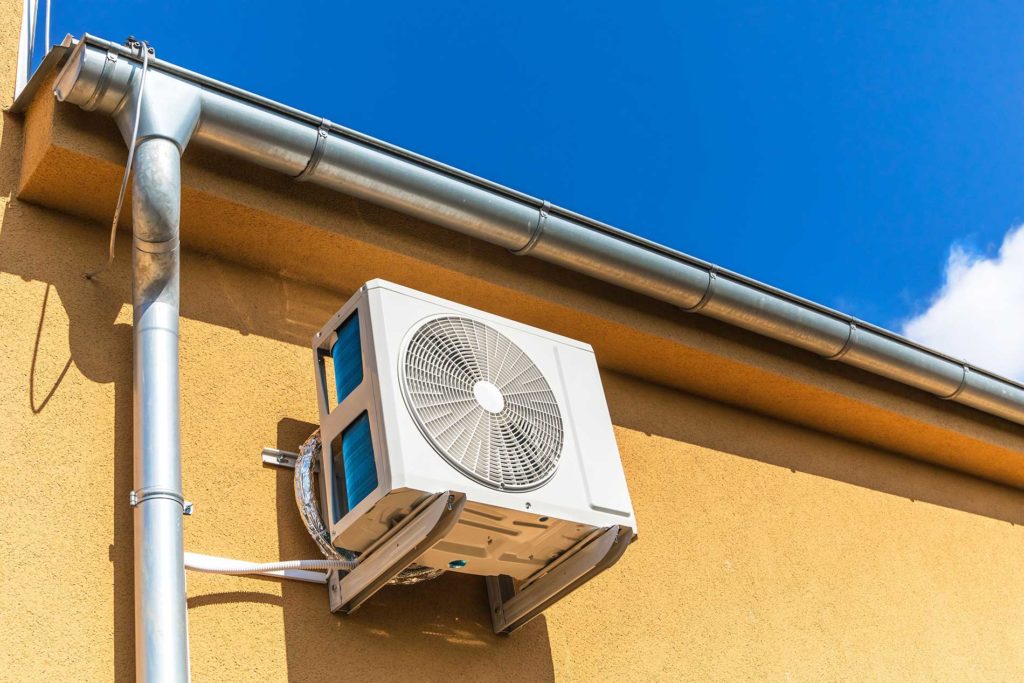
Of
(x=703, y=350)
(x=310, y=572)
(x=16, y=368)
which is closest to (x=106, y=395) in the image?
(x=16, y=368)

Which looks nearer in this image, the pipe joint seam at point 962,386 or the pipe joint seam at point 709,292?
the pipe joint seam at point 709,292

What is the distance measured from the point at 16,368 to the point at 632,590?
Answer: 1.99 metres

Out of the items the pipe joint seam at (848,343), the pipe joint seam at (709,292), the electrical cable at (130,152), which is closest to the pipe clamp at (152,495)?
the electrical cable at (130,152)

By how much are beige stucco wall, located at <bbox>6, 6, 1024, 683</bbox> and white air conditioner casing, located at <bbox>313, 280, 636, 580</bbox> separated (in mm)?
248

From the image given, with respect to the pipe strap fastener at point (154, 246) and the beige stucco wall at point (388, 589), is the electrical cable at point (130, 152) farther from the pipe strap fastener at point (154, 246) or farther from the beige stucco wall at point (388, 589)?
the pipe strap fastener at point (154, 246)

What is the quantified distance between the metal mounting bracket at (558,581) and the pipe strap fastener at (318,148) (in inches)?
53.3

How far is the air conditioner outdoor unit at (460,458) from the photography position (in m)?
2.91

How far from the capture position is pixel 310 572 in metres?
3.13

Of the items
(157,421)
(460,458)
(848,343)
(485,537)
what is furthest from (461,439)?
(848,343)

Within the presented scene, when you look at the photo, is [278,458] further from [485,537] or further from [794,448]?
[794,448]

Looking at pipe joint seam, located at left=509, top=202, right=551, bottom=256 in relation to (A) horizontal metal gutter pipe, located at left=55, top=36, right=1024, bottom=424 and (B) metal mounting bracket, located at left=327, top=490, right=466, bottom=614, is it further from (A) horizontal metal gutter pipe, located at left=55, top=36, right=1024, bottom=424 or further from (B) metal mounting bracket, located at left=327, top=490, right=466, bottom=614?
(B) metal mounting bracket, located at left=327, top=490, right=466, bottom=614

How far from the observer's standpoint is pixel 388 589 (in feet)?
10.7

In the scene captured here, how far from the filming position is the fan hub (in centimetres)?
310

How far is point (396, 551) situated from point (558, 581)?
A: 53cm
